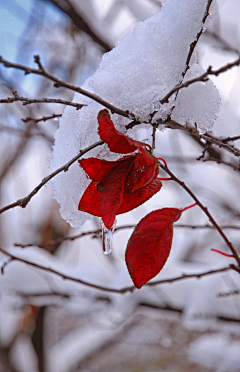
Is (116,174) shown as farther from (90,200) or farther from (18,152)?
(18,152)

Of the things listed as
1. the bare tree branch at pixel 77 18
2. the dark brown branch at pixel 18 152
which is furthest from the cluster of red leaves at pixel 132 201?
the dark brown branch at pixel 18 152

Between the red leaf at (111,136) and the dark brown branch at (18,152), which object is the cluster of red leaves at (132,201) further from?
the dark brown branch at (18,152)

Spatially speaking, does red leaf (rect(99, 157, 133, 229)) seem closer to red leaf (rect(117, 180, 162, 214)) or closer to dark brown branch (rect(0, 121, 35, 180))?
red leaf (rect(117, 180, 162, 214))

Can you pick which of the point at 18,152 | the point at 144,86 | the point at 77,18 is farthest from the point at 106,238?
the point at 18,152

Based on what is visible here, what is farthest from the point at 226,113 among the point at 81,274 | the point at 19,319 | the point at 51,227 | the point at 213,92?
the point at 19,319

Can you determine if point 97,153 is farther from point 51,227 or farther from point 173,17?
point 51,227
